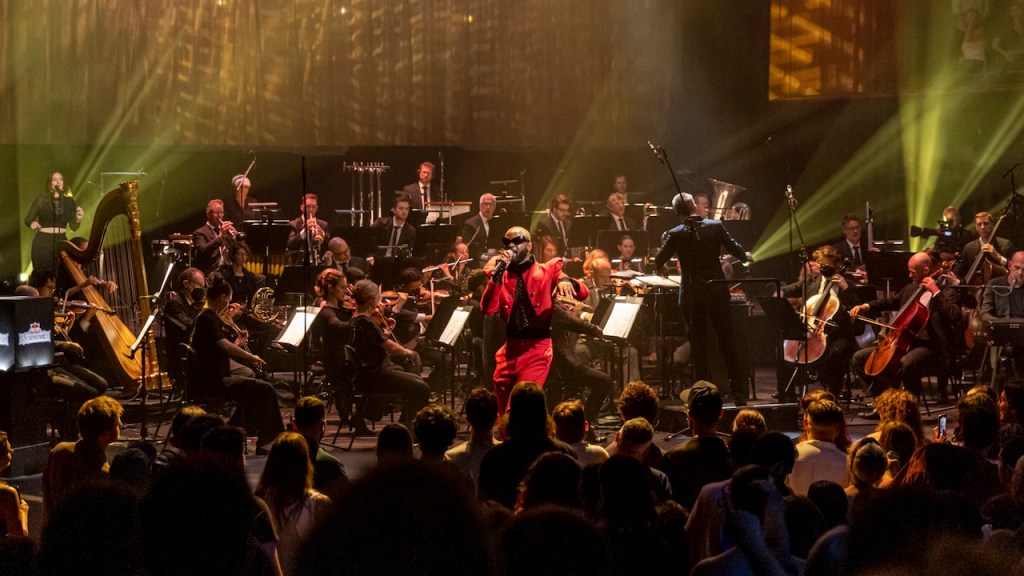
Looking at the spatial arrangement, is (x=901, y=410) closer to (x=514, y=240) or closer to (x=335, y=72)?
(x=514, y=240)

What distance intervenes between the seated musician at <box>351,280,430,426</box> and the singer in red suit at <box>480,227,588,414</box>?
3.16 ft

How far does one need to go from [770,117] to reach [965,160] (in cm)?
250

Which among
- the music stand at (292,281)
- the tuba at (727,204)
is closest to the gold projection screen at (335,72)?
the tuba at (727,204)

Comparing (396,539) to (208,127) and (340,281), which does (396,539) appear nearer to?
(340,281)

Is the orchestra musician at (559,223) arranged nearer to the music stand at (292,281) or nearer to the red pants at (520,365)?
the music stand at (292,281)

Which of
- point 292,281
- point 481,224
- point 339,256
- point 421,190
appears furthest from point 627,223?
point 292,281

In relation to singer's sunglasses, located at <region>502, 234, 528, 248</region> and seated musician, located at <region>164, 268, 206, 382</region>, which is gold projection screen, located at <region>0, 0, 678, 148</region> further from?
singer's sunglasses, located at <region>502, 234, 528, 248</region>

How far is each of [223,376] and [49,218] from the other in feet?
17.7

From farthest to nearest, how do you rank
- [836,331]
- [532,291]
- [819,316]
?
1. [836,331]
2. [819,316]
3. [532,291]

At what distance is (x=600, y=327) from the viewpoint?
9375mm

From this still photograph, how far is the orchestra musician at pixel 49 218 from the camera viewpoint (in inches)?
499

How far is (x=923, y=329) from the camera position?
10047 mm

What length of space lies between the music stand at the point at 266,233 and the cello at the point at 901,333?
6.03 meters

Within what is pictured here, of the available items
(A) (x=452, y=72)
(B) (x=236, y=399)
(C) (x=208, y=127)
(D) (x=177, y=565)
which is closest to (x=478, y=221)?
(A) (x=452, y=72)
